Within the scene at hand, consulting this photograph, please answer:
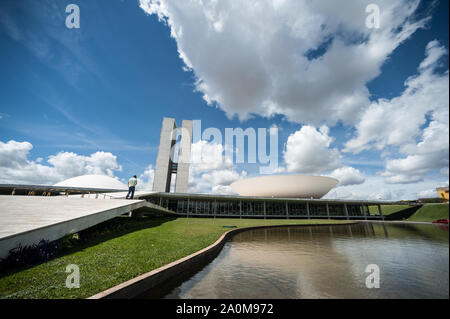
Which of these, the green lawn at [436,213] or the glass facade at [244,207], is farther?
the glass facade at [244,207]

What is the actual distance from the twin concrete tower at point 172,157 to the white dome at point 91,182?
12451mm

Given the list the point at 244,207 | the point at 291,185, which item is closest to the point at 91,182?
the point at 244,207

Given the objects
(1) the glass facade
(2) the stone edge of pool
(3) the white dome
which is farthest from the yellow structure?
(3) the white dome

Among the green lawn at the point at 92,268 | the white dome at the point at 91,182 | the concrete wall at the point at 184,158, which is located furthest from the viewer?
the concrete wall at the point at 184,158

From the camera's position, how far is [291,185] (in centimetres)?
3825

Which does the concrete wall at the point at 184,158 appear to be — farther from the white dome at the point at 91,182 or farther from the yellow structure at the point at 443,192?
the yellow structure at the point at 443,192

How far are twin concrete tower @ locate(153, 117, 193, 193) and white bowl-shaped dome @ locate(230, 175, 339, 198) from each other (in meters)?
16.6

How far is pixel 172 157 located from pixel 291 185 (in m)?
31.3

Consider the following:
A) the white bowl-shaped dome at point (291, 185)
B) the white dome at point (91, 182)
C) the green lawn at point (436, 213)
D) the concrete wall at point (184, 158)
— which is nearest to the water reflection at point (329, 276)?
the green lawn at point (436, 213)

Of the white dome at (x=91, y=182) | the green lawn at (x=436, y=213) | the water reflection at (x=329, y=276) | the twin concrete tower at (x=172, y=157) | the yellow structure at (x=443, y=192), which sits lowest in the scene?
the water reflection at (x=329, y=276)

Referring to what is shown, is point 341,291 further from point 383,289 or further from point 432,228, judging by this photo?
point 432,228

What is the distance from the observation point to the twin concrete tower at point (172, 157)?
43938mm

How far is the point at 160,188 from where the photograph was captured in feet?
141
